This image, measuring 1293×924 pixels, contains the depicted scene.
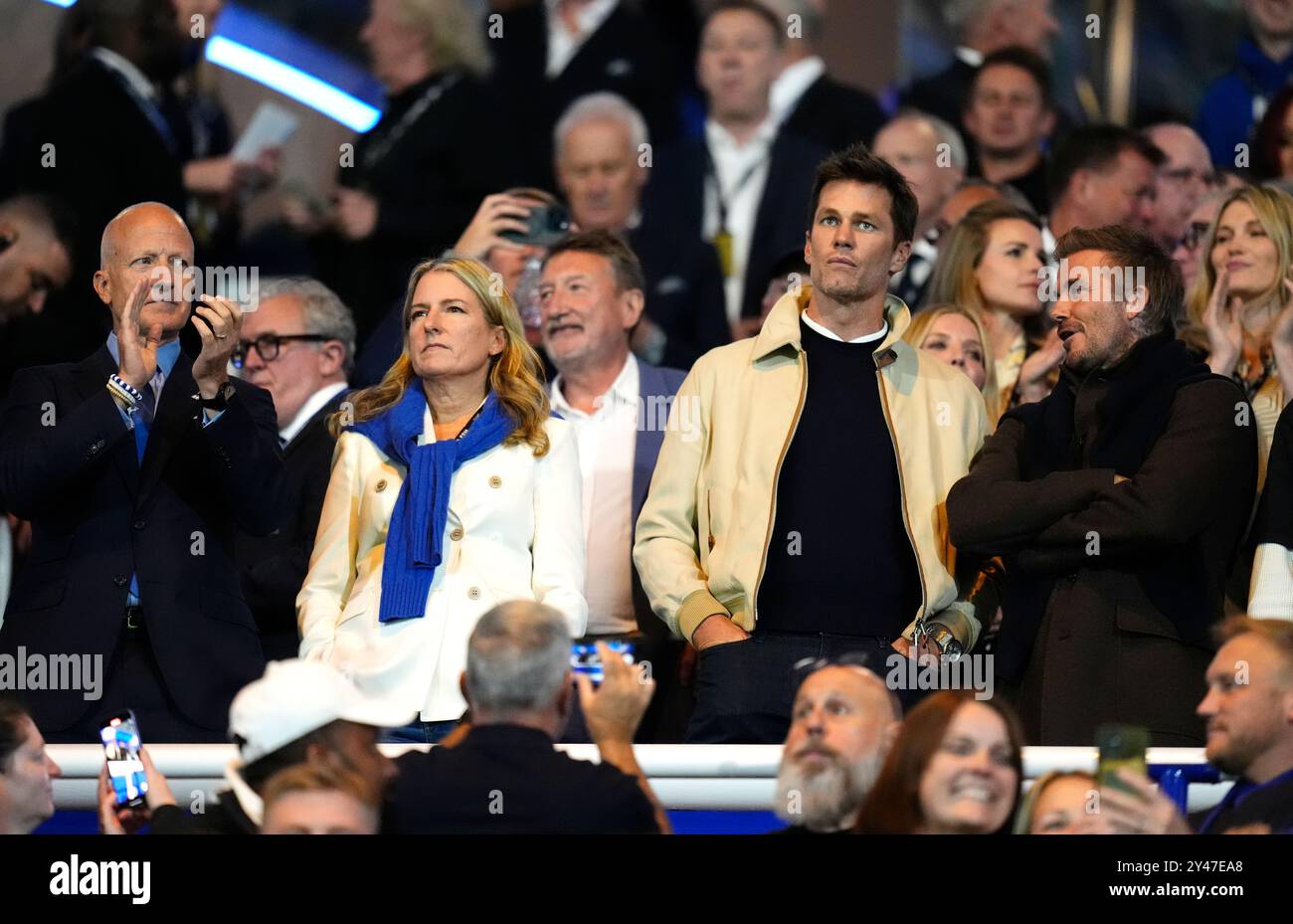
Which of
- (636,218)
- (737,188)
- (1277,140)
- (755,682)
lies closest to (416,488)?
(755,682)

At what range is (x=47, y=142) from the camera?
28.2 ft

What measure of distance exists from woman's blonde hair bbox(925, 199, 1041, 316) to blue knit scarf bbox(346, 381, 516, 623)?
1904mm

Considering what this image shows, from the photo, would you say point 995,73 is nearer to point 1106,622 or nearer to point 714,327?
point 714,327

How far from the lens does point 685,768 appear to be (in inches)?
210

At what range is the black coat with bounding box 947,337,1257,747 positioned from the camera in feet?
18.6

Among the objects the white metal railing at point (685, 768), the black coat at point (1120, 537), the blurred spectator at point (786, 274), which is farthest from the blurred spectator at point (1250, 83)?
the white metal railing at point (685, 768)

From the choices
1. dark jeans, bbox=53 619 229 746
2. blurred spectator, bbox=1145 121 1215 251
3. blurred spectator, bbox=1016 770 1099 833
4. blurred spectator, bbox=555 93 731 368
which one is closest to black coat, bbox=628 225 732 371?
blurred spectator, bbox=555 93 731 368

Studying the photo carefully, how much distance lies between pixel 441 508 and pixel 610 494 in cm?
91

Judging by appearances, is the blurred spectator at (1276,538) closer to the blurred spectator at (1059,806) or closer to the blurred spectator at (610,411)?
the blurred spectator at (1059,806)

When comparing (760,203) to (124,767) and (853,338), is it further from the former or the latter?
(124,767)

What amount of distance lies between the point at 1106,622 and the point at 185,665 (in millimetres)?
2348

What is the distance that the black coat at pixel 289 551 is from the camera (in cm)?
643
